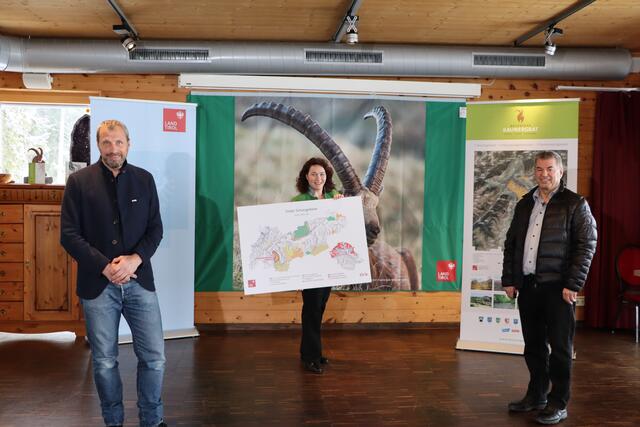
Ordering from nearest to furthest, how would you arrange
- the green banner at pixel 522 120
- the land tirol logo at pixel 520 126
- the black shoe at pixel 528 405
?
the black shoe at pixel 528 405
the green banner at pixel 522 120
the land tirol logo at pixel 520 126

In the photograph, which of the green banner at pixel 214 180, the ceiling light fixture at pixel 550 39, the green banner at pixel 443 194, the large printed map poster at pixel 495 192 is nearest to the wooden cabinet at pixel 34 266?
the green banner at pixel 214 180

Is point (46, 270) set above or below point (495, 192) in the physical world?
below

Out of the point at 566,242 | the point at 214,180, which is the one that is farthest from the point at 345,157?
the point at 566,242

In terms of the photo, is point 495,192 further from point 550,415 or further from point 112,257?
point 112,257

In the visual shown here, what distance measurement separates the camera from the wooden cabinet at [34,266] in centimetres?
564

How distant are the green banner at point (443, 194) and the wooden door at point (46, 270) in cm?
357

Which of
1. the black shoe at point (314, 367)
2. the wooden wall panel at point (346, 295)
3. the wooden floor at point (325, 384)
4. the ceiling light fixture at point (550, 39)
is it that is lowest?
the wooden floor at point (325, 384)

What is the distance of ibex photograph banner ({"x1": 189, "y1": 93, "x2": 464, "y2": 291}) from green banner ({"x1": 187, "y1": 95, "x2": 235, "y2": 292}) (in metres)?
0.01

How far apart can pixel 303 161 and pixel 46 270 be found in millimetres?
2705

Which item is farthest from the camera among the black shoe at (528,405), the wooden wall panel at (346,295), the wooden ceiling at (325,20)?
the wooden wall panel at (346,295)

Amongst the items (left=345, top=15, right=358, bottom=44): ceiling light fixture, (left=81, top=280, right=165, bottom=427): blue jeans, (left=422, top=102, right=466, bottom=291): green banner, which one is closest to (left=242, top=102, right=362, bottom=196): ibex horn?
(left=422, top=102, right=466, bottom=291): green banner

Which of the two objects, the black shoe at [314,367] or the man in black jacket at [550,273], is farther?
the black shoe at [314,367]

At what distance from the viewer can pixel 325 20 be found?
5230mm

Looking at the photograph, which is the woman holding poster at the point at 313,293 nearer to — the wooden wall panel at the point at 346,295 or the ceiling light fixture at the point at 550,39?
the wooden wall panel at the point at 346,295
